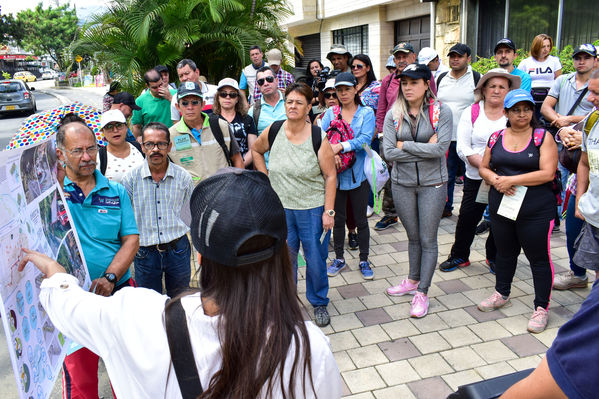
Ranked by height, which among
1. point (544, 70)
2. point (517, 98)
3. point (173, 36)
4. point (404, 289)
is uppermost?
point (173, 36)

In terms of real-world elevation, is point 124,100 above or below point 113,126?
above

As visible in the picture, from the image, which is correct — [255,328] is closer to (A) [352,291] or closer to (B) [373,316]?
(B) [373,316]

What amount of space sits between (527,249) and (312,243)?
1.69 m

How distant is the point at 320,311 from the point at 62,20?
74.5m

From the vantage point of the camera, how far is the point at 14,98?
73.7 feet

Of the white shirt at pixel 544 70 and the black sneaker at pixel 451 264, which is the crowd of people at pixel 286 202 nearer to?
the black sneaker at pixel 451 264

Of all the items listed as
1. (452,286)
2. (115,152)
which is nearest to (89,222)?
(115,152)

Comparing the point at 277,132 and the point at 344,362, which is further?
the point at 277,132

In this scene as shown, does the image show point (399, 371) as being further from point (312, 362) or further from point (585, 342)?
point (585, 342)

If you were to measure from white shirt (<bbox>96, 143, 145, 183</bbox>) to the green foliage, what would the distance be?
574 cm

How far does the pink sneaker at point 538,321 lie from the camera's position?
144 inches

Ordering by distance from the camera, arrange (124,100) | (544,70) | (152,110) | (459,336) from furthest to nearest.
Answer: (544,70)
(152,110)
(124,100)
(459,336)

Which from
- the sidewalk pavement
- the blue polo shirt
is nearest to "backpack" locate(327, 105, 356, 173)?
the sidewalk pavement

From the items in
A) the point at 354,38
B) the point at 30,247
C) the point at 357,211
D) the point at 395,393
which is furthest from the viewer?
the point at 354,38
